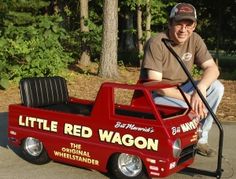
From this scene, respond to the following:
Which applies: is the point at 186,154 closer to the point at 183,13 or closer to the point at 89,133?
the point at 89,133

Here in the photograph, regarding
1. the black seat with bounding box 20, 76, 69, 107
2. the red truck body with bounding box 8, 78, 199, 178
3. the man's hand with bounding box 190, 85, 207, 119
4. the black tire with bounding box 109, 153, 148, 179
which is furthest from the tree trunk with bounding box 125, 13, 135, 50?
the black tire with bounding box 109, 153, 148, 179

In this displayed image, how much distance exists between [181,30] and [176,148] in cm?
137

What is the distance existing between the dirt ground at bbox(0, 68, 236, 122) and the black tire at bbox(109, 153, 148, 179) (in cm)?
366

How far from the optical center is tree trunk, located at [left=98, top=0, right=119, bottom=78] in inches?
526

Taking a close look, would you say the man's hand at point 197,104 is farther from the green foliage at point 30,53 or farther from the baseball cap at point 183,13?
the green foliage at point 30,53

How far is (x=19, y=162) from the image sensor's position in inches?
214

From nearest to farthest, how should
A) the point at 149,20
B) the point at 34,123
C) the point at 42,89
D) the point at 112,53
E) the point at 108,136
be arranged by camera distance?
1. the point at 108,136
2. the point at 34,123
3. the point at 42,89
4. the point at 112,53
5. the point at 149,20

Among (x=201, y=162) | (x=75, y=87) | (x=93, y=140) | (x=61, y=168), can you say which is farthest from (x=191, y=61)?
(x=75, y=87)

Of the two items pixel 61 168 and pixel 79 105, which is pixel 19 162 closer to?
pixel 61 168

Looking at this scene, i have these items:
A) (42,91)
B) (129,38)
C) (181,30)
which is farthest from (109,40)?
(129,38)

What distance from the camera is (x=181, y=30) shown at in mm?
5070

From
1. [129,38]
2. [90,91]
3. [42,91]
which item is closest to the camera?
[42,91]

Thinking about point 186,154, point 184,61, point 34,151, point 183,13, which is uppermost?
point 183,13

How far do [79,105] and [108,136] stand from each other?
1.36m
